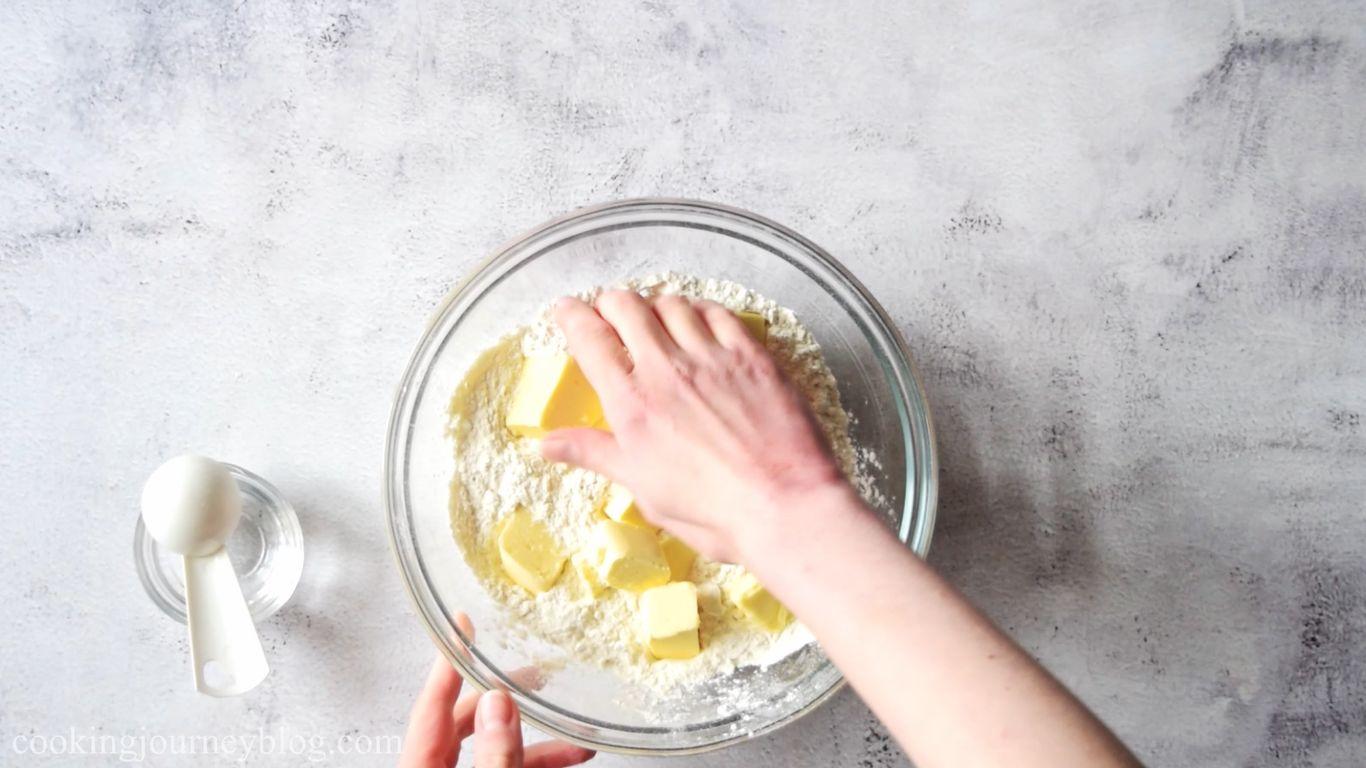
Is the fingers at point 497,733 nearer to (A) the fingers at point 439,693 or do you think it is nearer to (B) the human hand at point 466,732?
(B) the human hand at point 466,732

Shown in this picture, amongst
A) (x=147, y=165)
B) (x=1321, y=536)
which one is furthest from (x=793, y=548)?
(x=147, y=165)

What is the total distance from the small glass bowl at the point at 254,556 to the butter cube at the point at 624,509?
1.39 ft

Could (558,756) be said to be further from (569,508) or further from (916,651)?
(916,651)

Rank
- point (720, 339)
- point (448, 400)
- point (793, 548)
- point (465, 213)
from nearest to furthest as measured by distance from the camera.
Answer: point (793, 548) → point (720, 339) → point (448, 400) → point (465, 213)

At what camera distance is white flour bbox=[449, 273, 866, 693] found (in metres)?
1.11

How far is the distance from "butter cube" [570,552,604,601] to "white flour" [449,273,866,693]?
0.03 feet

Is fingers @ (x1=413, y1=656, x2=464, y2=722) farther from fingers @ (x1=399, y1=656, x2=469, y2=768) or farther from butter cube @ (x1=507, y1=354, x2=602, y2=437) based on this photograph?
butter cube @ (x1=507, y1=354, x2=602, y2=437)

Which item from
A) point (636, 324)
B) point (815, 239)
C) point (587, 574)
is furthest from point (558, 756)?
point (815, 239)

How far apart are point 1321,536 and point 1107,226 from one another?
493 mm

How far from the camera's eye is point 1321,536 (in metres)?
1.23

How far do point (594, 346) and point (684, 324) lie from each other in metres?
0.10

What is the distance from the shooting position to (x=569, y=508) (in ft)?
3.63

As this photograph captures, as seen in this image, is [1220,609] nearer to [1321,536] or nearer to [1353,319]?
[1321,536]

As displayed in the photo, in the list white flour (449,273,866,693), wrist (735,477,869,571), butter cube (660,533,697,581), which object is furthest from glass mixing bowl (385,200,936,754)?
wrist (735,477,869,571)
